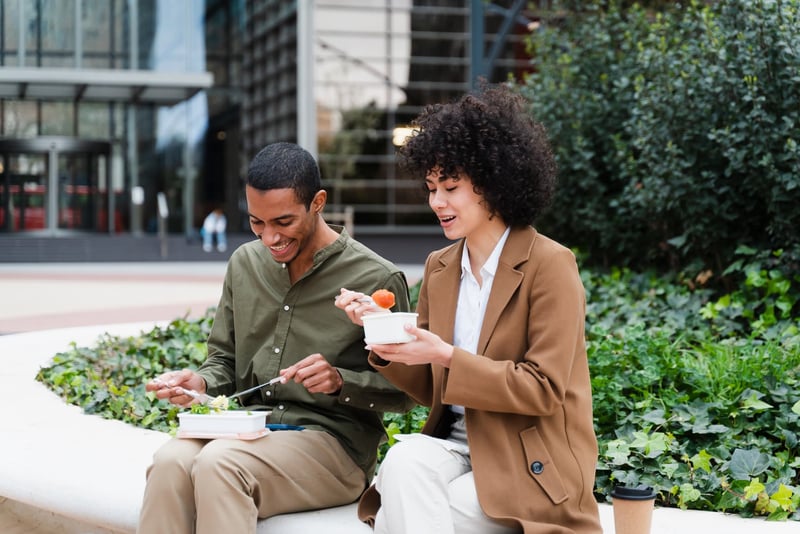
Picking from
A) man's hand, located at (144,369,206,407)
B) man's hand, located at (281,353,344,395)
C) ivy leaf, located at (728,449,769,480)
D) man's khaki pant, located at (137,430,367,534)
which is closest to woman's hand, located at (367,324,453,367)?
man's hand, located at (281,353,344,395)

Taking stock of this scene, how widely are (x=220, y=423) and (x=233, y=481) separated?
0.75 ft

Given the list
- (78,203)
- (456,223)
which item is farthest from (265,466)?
(78,203)

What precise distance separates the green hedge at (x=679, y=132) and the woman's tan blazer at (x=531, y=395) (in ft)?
13.8

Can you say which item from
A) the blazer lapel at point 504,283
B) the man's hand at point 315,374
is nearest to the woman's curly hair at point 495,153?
the blazer lapel at point 504,283

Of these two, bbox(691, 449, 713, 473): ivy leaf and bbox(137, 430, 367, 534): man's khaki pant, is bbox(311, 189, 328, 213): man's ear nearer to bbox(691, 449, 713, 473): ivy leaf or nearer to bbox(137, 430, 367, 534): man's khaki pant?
bbox(137, 430, 367, 534): man's khaki pant

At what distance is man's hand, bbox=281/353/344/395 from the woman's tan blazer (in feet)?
1.21

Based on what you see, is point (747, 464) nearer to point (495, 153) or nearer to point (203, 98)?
point (495, 153)

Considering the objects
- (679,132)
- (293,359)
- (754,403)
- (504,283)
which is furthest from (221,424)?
(679,132)

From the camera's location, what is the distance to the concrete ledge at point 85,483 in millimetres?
2961

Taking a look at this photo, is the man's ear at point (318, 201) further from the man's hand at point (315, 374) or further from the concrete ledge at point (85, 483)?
the concrete ledge at point (85, 483)

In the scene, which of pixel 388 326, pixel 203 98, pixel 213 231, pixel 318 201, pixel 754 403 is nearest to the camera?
pixel 388 326

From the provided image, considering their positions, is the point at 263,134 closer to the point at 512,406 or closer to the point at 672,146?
the point at 672,146

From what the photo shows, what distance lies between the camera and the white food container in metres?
2.70

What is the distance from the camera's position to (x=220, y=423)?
2.71m
